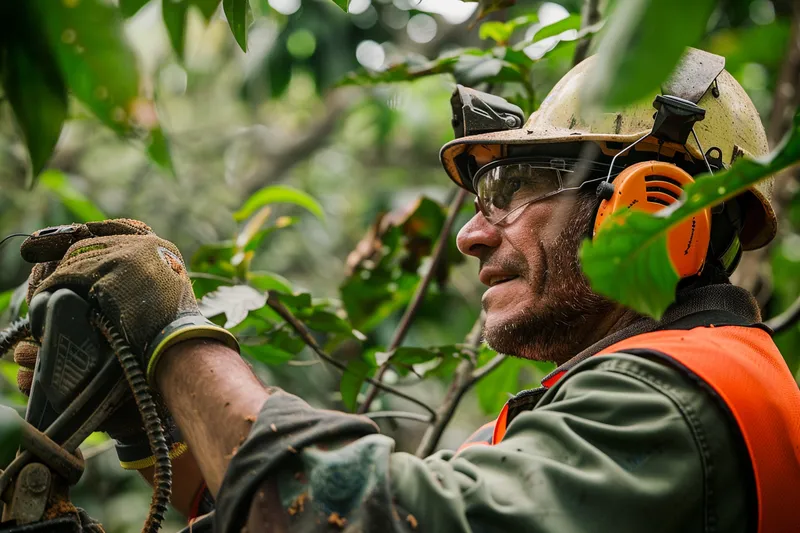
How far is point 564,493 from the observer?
132 centimetres

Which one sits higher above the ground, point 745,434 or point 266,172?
point 745,434

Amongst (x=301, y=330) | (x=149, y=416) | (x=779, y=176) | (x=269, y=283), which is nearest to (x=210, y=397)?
(x=149, y=416)

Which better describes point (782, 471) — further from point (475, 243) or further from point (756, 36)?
point (756, 36)

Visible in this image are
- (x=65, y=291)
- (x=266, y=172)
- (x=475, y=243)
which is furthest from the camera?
(x=266, y=172)

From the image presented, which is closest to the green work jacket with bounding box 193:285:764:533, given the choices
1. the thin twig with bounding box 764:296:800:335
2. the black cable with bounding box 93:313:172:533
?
the black cable with bounding box 93:313:172:533

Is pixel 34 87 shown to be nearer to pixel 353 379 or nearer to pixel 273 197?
pixel 353 379

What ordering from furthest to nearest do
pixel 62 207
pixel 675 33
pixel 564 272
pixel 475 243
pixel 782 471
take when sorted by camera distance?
pixel 62 207, pixel 475 243, pixel 564 272, pixel 782 471, pixel 675 33

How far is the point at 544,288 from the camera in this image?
1992mm

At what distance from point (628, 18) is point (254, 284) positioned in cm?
211

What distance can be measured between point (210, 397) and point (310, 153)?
318 inches

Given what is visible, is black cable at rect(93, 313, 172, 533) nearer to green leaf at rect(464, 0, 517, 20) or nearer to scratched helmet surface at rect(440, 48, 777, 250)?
scratched helmet surface at rect(440, 48, 777, 250)

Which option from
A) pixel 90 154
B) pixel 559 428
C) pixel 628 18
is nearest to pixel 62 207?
pixel 90 154

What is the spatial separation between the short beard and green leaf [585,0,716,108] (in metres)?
1.39

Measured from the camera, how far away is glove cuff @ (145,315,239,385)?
1.55 metres
